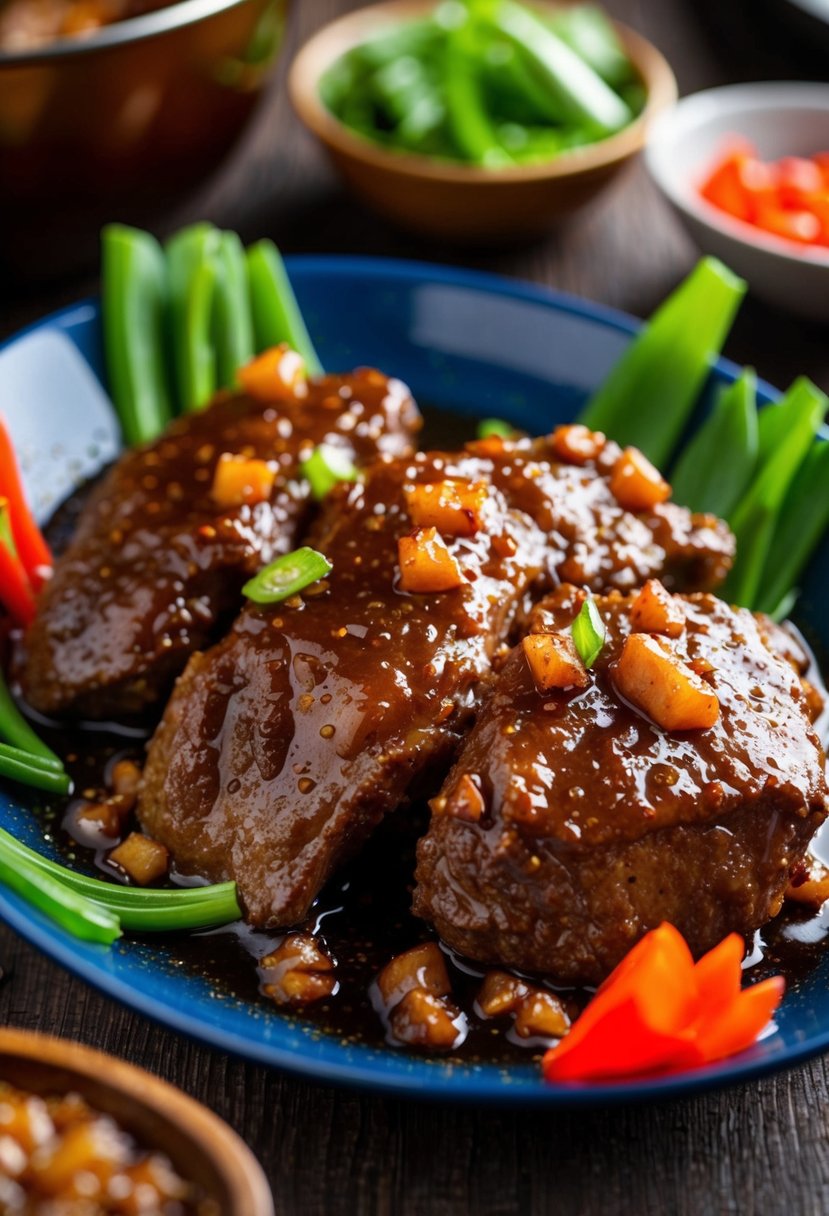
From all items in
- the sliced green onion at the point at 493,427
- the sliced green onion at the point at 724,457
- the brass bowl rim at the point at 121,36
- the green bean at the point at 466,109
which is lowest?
the sliced green onion at the point at 493,427

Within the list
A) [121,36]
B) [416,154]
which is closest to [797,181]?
[416,154]

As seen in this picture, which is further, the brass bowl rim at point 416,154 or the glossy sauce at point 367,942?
the brass bowl rim at point 416,154

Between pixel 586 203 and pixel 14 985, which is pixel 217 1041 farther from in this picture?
pixel 586 203

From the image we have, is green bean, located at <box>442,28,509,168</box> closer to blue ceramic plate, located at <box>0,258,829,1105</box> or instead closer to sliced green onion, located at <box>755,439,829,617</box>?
blue ceramic plate, located at <box>0,258,829,1105</box>

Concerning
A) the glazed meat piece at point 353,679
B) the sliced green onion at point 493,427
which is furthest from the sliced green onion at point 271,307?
the glazed meat piece at point 353,679

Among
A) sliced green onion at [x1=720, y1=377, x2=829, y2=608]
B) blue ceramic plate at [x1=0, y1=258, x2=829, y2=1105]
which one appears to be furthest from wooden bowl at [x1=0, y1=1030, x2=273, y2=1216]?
sliced green onion at [x1=720, y1=377, x2=829, y2=608]

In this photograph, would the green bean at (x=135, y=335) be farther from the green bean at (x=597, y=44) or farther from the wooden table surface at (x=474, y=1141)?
the green bean at (x=597, y=44)
